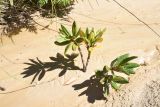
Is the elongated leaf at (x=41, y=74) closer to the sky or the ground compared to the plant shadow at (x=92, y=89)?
closer to the sky

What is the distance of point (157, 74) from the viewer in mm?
2098

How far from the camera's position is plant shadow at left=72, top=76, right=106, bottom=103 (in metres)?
2.04

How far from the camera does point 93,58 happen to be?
7.49 ft

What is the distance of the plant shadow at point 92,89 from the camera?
6.68 ft

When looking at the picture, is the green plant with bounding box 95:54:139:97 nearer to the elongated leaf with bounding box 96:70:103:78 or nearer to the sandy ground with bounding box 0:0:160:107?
the elongated leaf with bounding box 96:70:103:78

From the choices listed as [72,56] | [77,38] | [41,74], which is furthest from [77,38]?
[41,74]

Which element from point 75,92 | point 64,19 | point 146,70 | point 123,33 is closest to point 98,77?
point 75,92

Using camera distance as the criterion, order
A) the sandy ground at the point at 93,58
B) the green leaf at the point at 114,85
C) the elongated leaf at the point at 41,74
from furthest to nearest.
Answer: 1. the elongated leaf at the point at 41,74
2. the sandy ground at the point at 93,58
3. the green leaf at the point at 114,85

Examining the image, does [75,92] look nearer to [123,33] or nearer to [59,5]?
[123,33]

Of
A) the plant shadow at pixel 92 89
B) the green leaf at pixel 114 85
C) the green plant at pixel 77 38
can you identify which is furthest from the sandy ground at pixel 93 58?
the green plant at pixel 77 38

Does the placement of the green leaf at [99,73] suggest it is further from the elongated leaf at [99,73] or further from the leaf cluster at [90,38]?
the leaf cluster at [90,38]

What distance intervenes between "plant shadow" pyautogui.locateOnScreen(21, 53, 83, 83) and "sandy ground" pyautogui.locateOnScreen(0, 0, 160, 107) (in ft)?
0.09

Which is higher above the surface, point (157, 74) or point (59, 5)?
point (59, 5)

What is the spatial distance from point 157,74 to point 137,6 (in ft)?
2.57
